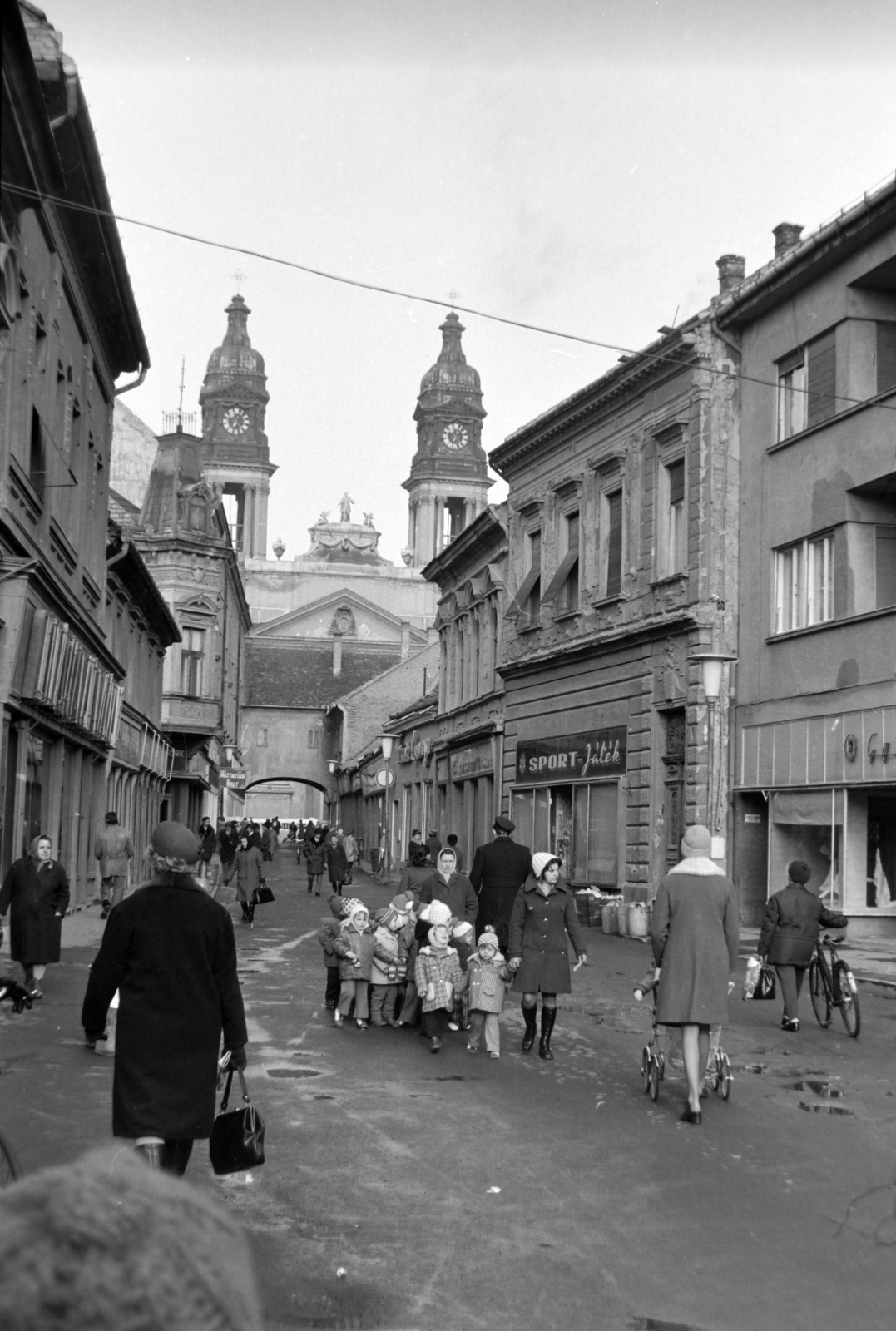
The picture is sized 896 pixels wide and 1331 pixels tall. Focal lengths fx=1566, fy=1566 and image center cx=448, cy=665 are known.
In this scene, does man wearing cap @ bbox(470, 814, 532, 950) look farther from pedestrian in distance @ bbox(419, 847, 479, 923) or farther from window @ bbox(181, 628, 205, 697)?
window @ bbox(181, 628, 205, 697)

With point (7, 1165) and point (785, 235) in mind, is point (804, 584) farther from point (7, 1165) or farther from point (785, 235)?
point (7, 1165)

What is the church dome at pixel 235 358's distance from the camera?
121 meters

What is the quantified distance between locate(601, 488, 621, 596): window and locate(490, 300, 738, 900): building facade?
0.05 metres

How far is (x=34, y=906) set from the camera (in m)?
13.7

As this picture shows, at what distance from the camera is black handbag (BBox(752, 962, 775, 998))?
1341cm

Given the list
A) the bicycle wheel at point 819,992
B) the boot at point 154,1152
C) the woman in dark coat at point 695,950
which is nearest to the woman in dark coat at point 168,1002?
the boot at point 154,1152

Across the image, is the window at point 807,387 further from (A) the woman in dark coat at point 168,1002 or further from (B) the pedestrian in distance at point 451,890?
(A) the woman in dark coat at point 168,1002

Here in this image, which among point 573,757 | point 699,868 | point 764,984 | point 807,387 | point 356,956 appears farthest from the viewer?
point 573,757

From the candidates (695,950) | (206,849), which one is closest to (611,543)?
(206,849)

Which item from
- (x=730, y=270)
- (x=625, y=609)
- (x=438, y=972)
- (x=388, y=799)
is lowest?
(x=438, y=972)

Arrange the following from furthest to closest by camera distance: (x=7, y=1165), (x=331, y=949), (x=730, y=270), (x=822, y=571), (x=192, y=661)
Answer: (x=192, y=661)
(x=730, y=270)
(x=822, y=571)
(x=331, y=949)
(x=7, y=1165)

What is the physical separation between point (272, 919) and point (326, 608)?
6861cm

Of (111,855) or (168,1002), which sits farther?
(111,855)

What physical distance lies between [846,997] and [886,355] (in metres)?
13.1
